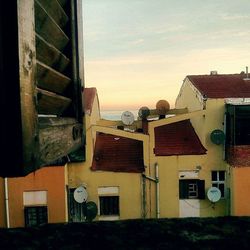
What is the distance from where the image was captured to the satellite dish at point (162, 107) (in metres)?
20.7

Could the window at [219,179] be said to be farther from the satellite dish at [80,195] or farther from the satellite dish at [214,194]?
the satellite dish at [80,195]

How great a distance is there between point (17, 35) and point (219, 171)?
1856cm

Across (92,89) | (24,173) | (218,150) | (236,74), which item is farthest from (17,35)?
(236,74)

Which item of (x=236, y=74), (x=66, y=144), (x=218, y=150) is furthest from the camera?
(x=236, y=74)

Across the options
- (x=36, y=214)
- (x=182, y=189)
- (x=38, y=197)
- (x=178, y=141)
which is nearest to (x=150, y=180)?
(x=182, y=189)

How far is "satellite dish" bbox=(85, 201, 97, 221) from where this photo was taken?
17.2 m

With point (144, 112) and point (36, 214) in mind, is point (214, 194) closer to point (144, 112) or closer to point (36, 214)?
point (144, 112)

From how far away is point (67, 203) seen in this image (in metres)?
17.6

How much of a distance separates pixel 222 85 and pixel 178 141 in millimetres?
5544

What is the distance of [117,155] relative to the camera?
19.4 meters

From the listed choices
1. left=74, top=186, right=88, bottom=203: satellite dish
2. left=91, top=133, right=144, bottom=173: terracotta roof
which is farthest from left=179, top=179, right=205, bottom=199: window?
left=74, top=186, right=88, bottom=203: satellite dish

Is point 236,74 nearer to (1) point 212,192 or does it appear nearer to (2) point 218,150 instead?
(2) point 218,150

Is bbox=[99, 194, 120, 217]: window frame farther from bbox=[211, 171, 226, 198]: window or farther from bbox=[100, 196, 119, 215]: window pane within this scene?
bbox=[211, 171, 226, 198]: window

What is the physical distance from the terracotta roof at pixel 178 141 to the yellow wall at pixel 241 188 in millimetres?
2339
